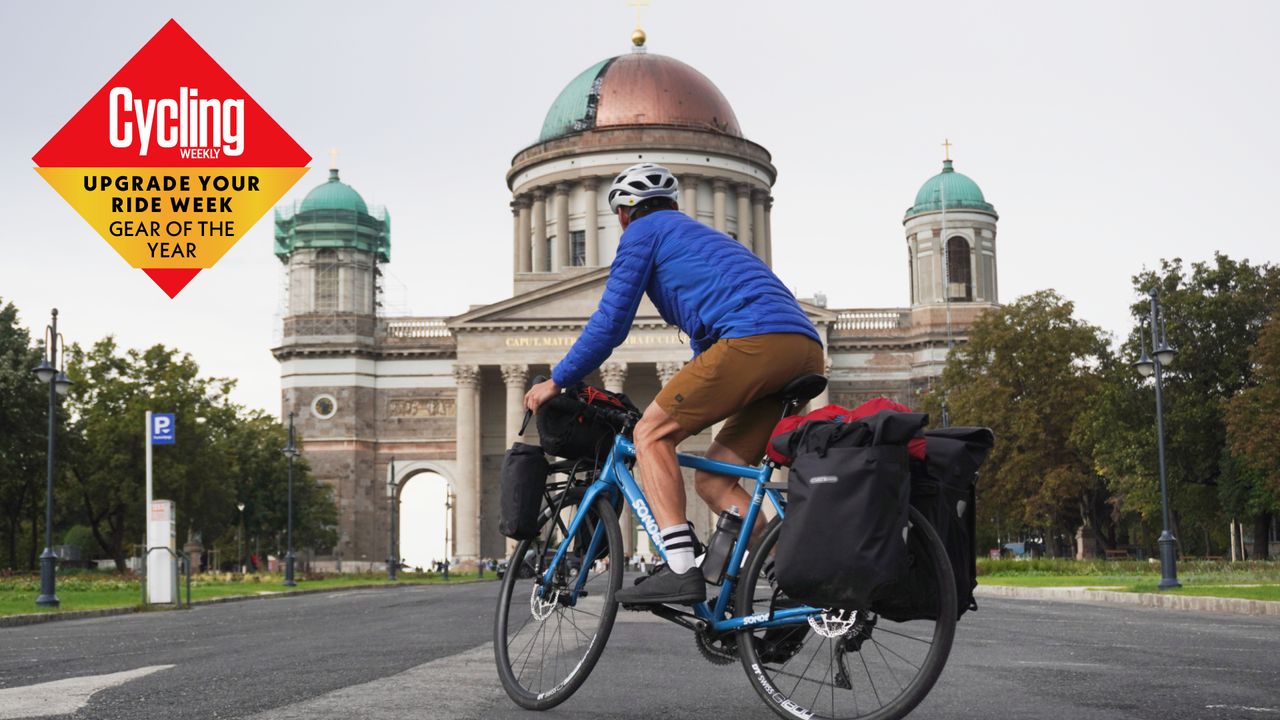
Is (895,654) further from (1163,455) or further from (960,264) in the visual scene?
(960,264)

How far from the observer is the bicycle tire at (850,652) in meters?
5.01

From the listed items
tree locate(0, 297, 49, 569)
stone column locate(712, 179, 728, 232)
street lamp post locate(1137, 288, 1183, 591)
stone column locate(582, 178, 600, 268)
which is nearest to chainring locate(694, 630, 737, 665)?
street lamp post locate(1137, 288, 1183, 591)

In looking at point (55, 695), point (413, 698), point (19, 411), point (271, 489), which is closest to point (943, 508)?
point (413, 698)

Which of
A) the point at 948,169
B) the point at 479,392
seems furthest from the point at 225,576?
the point at 948,169

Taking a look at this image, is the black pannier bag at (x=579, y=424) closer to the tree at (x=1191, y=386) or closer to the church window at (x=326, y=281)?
the tree at (x=1191, y=386)

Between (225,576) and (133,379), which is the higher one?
(133,379)

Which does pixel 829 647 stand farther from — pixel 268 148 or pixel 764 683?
pixel 268 148

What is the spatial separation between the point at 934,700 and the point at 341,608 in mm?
17892

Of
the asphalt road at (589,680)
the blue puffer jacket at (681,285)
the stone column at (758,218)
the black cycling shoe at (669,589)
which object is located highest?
the stone column at (758,218)

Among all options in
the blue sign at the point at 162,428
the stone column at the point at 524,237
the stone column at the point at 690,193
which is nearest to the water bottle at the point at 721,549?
the blue sign at the point at 162,428

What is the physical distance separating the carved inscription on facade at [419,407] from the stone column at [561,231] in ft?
30.7

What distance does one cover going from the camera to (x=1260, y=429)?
38.8 meters

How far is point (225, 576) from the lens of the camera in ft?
173

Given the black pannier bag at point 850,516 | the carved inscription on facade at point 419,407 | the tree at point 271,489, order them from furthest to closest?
the carved inscription on facade at point 419,407
the tree at point 271,489
the black pannier bag at point 850,516
